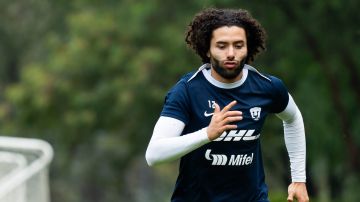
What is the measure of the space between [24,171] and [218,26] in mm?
2911

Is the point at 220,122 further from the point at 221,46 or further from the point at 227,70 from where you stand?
the point at 221,46

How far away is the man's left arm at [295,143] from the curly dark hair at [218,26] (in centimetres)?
43

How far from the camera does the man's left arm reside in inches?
310

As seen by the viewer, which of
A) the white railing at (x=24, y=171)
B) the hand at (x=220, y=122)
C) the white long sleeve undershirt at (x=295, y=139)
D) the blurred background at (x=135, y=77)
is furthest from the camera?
the blurred background at (x=135, y=77)

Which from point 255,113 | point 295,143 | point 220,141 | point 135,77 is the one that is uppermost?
point 255,113

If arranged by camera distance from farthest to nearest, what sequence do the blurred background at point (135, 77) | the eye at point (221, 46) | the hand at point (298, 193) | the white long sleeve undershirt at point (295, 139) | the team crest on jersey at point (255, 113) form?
the blurred background at point (135, 77)
the white long sleeve undershirt at point (295, 139)
the hand at point (298, 193)
the team crest on jersey at point (255, 113)
the eye at point (221, 46)

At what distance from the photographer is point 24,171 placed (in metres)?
9.87

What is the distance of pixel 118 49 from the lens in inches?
1305

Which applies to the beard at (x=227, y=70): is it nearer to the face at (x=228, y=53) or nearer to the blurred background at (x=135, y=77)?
the face at (x=228, y=53)

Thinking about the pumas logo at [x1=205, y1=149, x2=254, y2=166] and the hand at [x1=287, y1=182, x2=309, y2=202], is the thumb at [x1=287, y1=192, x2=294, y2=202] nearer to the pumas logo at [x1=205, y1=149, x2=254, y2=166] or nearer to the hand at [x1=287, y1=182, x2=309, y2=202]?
the hand at [x1=287, y1=182, x2=309, y2=202]

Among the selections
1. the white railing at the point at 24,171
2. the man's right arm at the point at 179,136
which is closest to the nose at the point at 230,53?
the man's right arm at the point at 179,136

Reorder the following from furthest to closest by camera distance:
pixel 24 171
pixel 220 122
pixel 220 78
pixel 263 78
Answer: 1. pixel 24 171
2. pixel 263 78
3. pixel 220 78
4. pixel 220 122

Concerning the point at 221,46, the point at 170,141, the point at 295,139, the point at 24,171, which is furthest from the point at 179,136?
the point at 24,171

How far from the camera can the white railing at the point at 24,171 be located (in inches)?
354
